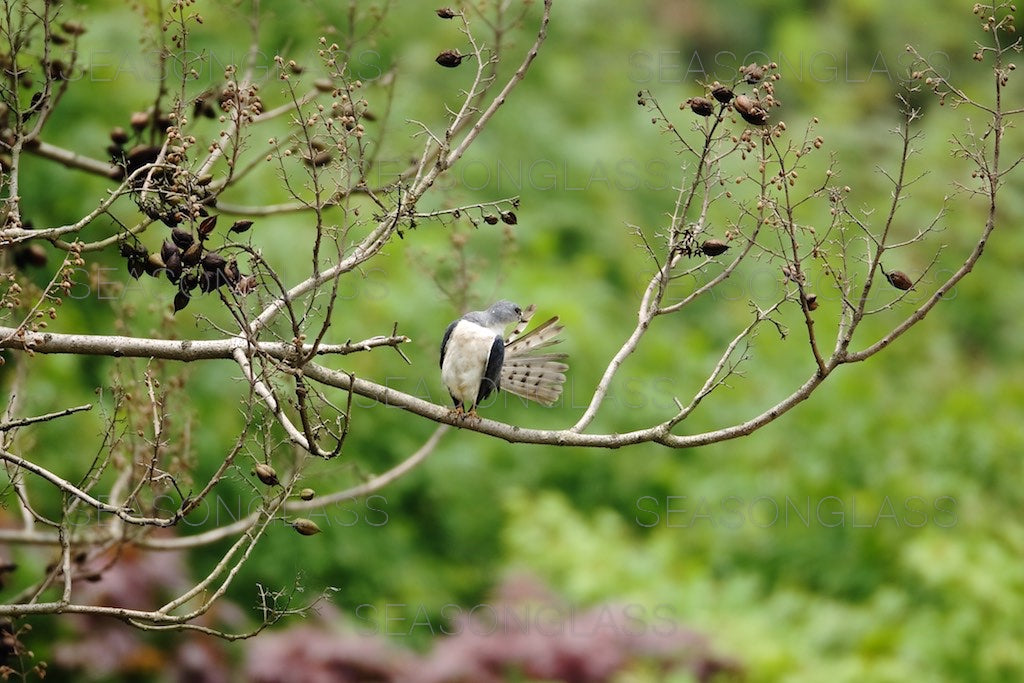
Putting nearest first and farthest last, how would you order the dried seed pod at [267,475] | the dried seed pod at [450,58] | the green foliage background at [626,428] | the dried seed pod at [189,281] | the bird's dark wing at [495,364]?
the dried seed pod at [267,475] < the dried seed pod at [189,281] < the dried seed pod at [450,58] < the bird's dark wing at [495,364] < the green foliage background at [626,428]

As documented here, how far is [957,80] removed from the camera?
35.2ft

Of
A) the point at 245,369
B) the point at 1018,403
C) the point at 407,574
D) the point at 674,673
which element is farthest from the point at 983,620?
the point at 245,369

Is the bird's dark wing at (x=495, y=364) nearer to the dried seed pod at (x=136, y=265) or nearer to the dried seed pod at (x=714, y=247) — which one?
the dried seed pod at (x=714, y=247)

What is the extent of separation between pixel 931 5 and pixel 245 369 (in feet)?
34.6

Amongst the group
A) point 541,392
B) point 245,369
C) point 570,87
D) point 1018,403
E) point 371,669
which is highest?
point 570,87

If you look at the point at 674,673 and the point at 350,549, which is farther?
the point at 350,549

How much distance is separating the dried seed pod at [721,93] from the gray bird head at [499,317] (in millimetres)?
1087

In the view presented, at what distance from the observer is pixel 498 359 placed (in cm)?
298

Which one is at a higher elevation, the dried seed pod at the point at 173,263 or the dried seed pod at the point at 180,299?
the dried seed pod at the point at 173,263

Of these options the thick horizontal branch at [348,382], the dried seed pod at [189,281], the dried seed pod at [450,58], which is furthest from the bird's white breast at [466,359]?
the dried seed pod at [189,281]

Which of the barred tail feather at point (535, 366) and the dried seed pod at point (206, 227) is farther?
the barred tail feather at point (535, 366)

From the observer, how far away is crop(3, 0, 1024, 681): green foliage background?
571 centimetres

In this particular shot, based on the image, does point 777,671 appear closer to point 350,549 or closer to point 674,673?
point 674,673

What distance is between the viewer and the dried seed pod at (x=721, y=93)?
214 centimetres
